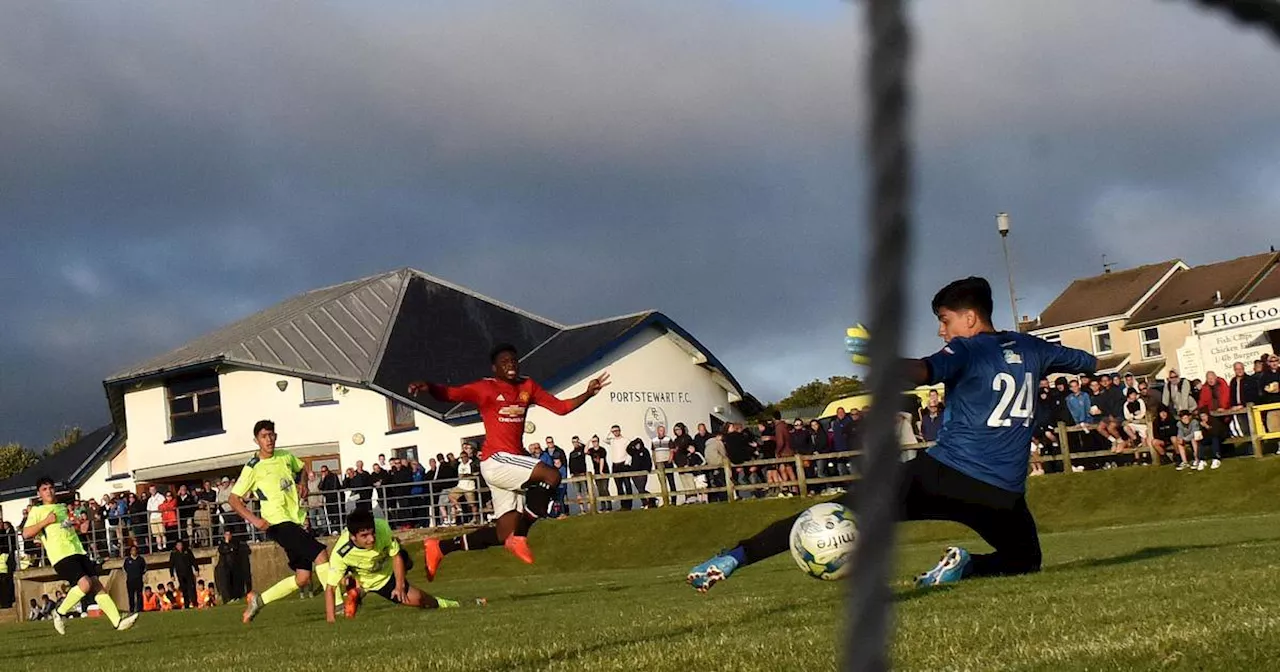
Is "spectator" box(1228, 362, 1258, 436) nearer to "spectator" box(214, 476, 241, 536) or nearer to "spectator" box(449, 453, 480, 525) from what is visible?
"spectator" box(449, 453, 480, 525)

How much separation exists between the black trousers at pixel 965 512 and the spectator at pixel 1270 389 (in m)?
18.8

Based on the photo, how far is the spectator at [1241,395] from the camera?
83.7 feet

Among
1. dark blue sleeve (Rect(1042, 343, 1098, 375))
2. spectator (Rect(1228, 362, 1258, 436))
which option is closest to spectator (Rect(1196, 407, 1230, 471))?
spectator (Rect(1228, 362, 1258, 436))

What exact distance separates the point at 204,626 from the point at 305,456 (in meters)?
31.1

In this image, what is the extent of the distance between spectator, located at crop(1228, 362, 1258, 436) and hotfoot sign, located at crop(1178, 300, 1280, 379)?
1550 cm

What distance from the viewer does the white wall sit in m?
45.3

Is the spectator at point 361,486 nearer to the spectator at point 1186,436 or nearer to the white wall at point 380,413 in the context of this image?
the white wall at point 380,413

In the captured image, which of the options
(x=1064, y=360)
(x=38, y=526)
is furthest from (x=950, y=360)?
(x=38, y=526)

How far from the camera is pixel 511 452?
14156 mm

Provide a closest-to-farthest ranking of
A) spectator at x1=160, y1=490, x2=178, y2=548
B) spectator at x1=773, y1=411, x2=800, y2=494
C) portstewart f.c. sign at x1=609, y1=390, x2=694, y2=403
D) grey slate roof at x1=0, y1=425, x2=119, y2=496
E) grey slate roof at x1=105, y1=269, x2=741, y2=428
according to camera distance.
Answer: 1. spectator at x1=773, y1=411, x2=800, y2=494
2. spectator at x1=160, y1=490, x2=178, y2=548
3. portstewart f.c. sign at x1=609, y1=390, x2=694, y2=403
4. grey slate roof at x1=105, y1=269, x2=741, y2=428
5. grey slate roof at x1=0, y1=425, x2=119, y2=496

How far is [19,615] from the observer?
116 feet

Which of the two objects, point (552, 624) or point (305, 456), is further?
point (305, 456)

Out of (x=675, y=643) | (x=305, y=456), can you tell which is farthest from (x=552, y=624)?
(x=305, y=456)

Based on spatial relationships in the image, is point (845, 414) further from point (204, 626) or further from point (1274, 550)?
point (1274, 550)
